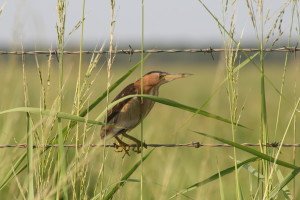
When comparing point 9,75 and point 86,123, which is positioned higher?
point 9,75

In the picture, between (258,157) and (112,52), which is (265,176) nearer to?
(258,157)

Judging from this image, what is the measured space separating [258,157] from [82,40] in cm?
93

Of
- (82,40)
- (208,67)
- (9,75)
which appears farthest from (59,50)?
(208,67)

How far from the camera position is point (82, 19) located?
3318 millimetres

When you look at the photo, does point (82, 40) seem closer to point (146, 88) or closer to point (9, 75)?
point (9, 75)

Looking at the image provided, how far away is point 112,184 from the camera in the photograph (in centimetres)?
344

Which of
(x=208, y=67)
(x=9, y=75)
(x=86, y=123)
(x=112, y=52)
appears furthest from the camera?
(x=208, y=67)

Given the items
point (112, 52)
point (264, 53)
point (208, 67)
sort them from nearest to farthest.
Answer: point (112, 52), point (264, 53), point (208, 67)

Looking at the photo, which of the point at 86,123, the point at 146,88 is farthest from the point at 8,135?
the point at 86,123

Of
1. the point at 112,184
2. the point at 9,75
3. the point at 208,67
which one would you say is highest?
the point at 208,67

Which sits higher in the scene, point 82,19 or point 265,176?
point 82,19

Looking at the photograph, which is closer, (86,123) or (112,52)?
(86,123)

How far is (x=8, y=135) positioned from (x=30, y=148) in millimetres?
1004

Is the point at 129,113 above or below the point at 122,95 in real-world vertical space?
below
